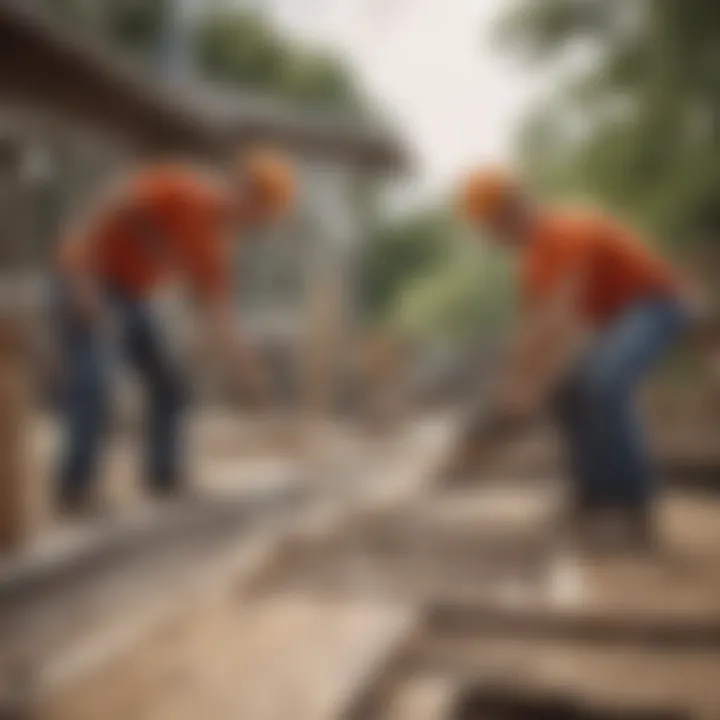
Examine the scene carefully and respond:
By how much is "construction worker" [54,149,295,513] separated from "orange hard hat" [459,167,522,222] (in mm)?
263

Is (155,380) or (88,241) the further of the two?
(155,380)

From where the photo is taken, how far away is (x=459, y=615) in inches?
54.2

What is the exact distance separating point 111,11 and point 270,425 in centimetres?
57

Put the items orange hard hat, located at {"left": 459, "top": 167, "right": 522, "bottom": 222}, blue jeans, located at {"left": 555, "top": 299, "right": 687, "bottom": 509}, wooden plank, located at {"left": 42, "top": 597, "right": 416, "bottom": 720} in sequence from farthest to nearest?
blue jeans, located at {"left": 555, "top": 299, "right": 687, "bottom": 509} → orange hard hat, located at {"left": 459, "top": 167, "right": 522, "bottom": 222} → wooden plank, located at {"left": 42, "top": 597, "right": 416, "bottom": 720}

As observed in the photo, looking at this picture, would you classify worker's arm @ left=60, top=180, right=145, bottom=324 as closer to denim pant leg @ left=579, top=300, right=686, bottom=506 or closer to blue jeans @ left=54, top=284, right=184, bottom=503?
blue jeans @ left=54, top=284, right=184, bottom=503

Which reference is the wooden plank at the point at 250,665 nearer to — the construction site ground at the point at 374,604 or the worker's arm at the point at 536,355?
the construction site ground at the point at 374,604

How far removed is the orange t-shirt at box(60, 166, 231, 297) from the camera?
4.82 feet

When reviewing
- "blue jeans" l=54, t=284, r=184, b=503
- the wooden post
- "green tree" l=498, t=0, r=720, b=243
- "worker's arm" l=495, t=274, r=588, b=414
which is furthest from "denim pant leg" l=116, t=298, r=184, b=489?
"green tree" l=498, t=0, r=720, b=243

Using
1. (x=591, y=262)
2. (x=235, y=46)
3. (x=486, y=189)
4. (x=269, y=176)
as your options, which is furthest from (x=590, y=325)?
(x=235, y=46)

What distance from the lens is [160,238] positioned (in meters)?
1.55

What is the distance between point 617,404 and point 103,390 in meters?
0.63

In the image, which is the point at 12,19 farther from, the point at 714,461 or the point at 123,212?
the point at 714,461

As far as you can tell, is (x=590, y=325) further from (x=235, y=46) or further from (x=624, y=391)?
(x=235, y=46)

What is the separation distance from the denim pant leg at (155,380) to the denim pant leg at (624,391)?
20.1 inches
